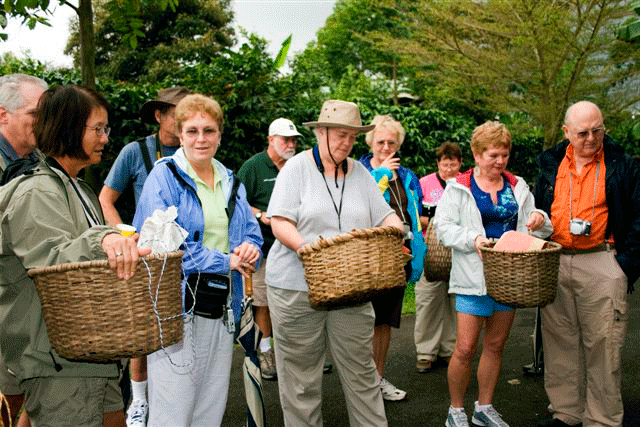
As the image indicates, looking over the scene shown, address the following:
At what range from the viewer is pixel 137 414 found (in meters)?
4.61

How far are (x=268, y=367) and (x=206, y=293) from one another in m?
2.86

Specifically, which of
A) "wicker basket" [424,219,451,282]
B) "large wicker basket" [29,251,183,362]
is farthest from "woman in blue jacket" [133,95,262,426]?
"wicker basket" [424,219,451,282]

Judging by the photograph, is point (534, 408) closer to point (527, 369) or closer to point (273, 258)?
point (527, 369)

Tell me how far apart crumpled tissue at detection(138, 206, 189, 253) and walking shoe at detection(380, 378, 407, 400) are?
3124 millimetres

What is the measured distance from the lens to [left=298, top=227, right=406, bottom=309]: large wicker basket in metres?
3.39

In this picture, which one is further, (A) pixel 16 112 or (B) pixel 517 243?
(B) pixel 517 243

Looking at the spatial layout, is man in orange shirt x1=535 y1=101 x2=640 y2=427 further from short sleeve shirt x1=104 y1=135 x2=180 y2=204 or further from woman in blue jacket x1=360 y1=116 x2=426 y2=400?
short sleeve shirt x1=104 y1=135 x2=180 y2=204

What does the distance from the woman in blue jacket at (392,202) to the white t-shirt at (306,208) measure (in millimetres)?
1066

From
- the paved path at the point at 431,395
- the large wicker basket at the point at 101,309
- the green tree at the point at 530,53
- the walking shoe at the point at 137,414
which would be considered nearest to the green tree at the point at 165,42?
the green tree at the point at 530,53

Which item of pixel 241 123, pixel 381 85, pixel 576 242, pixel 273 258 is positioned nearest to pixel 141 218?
pixel 273 258

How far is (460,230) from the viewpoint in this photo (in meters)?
4.57

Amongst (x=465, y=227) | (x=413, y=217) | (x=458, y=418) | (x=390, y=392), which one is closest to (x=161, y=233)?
(x=465, y=227)

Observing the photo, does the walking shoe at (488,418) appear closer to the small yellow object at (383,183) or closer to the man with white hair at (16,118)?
the small yellow object at (383,183)

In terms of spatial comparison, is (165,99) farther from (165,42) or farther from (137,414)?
(165,42)
